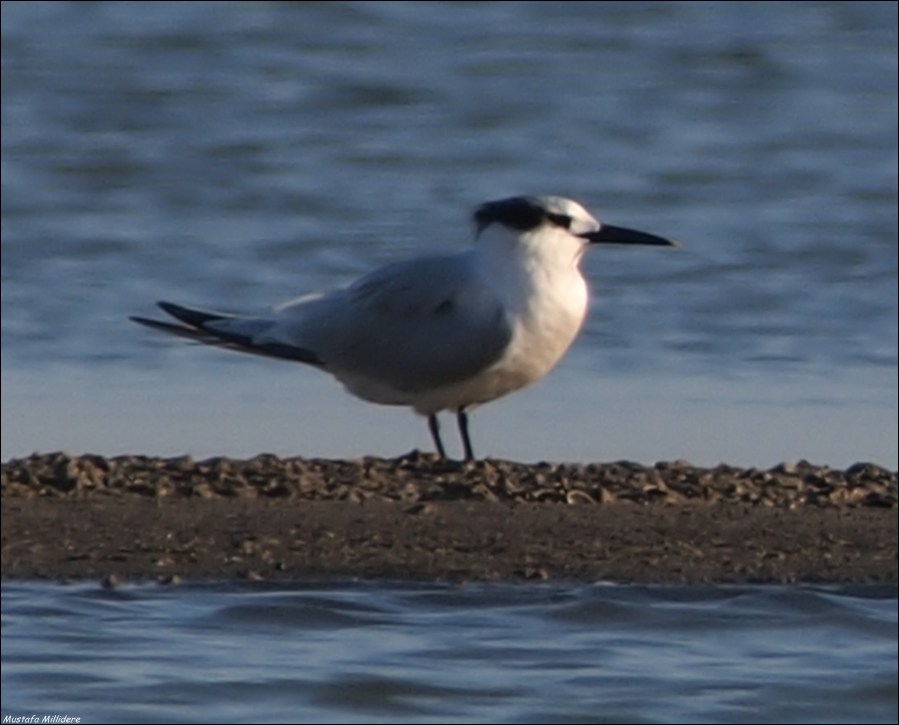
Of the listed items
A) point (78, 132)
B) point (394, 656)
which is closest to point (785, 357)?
point (394, 656)

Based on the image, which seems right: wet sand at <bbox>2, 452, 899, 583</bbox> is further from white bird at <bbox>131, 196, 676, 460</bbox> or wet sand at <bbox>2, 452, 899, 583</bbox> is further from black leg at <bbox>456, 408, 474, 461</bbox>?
white bird at <bbox>131, 196, 676, 460</bbox>

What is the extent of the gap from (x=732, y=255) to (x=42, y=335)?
3.42m

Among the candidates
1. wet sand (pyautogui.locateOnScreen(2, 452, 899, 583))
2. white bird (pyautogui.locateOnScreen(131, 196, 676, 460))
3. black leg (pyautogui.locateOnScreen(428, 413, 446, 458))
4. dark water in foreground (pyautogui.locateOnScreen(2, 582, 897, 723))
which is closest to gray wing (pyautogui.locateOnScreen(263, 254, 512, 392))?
white bird (pyautogui.locateOnScreen(131, 196, 676, 460))

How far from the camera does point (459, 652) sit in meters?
6.69

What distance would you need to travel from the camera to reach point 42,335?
11.2 meters

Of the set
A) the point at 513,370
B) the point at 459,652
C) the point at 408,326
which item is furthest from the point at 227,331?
the point at 459,652

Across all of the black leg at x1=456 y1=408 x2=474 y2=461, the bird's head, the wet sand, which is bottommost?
the wet sand

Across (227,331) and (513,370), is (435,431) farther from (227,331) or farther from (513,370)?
(227,331)

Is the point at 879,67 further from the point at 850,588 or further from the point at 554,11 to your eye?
the point at 850,588

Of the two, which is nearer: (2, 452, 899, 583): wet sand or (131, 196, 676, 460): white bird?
(2, 452, 899, 583): wet sand

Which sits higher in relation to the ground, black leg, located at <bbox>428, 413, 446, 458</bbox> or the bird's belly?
the bird's belly

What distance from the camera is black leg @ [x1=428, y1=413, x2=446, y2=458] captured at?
28.9 ft

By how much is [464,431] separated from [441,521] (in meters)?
1.18

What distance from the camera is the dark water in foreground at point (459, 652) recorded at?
251 inches
